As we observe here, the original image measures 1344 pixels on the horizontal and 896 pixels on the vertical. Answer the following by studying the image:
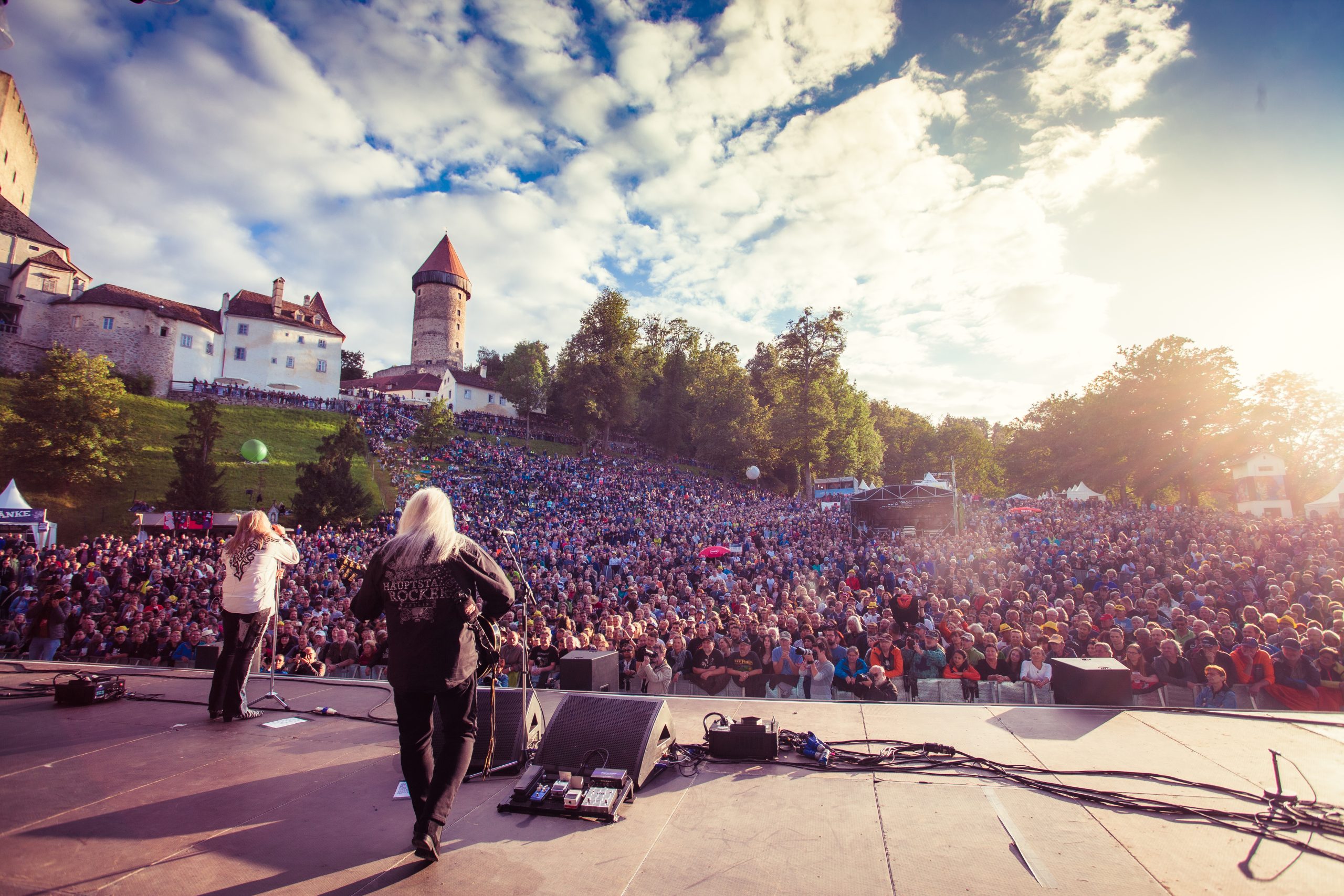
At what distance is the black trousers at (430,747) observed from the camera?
2541mm

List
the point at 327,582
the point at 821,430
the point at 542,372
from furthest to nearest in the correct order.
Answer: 1. the point at 542,372
2. the point at 821,430
3. the point at 327,582

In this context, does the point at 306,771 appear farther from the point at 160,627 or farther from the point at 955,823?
the point at 160,627

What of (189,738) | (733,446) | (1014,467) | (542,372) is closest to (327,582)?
(189,738)

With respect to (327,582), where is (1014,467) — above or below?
above

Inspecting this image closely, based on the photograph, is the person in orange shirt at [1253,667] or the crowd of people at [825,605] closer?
the person in orange shirt at [1253,667]

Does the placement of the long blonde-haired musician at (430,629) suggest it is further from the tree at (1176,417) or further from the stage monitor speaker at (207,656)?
the tree at (1176,417)

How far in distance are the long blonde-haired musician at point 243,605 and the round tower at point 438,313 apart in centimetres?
6045

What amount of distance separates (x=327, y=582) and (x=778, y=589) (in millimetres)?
9995

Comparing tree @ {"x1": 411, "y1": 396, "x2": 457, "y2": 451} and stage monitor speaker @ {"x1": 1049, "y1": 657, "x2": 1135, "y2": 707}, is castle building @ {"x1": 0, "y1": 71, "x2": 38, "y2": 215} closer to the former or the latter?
tree @ {"x1": 411, "y1": 396, "x2": 457, "y2": 451}

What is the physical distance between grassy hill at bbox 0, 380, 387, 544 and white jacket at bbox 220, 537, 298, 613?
27.6 metres

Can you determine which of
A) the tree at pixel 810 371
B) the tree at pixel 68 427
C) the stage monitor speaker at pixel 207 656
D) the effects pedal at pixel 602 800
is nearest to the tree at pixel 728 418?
the tree at pixel 810 371

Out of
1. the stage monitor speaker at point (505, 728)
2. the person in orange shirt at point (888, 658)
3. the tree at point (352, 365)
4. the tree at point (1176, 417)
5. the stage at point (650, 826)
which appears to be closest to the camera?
the stage at point (650, 826)

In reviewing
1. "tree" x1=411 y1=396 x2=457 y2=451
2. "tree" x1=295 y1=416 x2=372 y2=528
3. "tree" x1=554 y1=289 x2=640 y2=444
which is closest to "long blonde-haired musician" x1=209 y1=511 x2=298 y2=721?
"tree" x1=295 y1=416 x2=372 y2=528

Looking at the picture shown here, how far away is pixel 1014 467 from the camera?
43.3m
